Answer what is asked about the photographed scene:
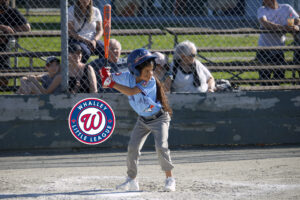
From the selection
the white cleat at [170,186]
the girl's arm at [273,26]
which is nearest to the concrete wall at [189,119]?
the girl's arm at [273,26]

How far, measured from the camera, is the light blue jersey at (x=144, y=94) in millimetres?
4797

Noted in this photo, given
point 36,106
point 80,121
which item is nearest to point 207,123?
point 80,121

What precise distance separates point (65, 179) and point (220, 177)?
166 cm

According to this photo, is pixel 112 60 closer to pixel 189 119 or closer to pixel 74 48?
pixel 74 48

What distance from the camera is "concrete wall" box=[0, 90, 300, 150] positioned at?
6.39 metres

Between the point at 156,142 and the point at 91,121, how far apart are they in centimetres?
179

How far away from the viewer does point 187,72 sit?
22.0 ft

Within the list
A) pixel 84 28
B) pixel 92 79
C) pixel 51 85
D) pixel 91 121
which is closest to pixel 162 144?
pixel 91 121

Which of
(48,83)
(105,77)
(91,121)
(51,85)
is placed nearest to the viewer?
(105,77)

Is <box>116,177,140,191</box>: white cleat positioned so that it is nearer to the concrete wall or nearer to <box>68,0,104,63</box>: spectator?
the concrete wall

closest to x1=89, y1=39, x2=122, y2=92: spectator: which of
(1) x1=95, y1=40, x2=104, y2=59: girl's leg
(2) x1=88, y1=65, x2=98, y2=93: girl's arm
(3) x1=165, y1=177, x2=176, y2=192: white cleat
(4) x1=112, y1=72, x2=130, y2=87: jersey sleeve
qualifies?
(2) x1=88, y1=65, x2=98, y2=93: girl's arm

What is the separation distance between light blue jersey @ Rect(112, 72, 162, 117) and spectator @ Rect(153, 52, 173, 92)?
1832 mm

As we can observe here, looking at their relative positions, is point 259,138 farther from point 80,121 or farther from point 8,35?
point 8,35

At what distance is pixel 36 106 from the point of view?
639 centimetres
